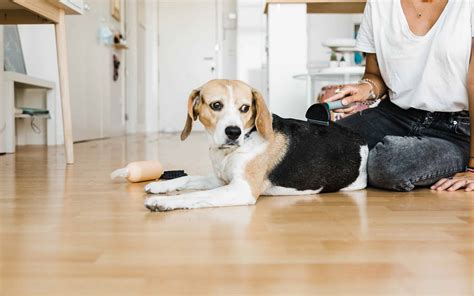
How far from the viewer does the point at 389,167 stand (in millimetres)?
1995

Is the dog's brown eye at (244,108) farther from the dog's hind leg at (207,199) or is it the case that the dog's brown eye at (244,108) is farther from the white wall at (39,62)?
the white wall at (39,62)

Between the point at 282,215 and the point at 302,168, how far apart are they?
455 millimetres

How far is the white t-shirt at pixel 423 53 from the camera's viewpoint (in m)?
2.00

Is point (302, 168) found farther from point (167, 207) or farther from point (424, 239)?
point (424, 239)

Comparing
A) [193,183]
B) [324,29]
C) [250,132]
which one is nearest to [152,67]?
[324,29]

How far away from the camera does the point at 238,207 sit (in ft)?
5.52

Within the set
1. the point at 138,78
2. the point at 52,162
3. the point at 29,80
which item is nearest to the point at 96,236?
the point at 52,162

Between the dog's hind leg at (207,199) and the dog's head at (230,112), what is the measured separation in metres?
0.18

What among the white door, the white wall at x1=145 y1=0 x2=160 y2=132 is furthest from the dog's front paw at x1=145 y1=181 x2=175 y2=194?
the white wall at x1=145 y1=0 x2=160 y2=132

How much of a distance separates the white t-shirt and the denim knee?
0.23 m

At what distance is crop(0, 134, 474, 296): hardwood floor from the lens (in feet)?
2.87

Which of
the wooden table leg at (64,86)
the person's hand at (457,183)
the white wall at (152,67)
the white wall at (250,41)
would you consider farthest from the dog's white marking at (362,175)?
the white wall at (152,67)

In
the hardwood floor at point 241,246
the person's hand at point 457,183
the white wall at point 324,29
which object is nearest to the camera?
the hardwood floor at point 241,246

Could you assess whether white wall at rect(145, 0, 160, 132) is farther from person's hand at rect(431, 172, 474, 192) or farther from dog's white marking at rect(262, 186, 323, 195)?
person's hand at rect(431, 172, 474, 192)
